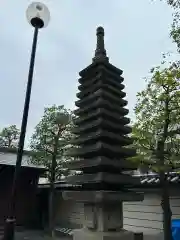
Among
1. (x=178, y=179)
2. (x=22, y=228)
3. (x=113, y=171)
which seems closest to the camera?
(x=113, y=171)

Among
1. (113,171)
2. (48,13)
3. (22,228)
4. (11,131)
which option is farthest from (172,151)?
(11,131)

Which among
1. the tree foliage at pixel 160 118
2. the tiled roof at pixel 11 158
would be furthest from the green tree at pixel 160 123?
the tiled roof at pixel 11 158

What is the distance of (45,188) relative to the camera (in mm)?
17203

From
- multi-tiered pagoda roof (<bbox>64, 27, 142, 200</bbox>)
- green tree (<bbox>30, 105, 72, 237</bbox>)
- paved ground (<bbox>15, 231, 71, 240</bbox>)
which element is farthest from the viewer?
green tree (<bbox>30, 105, 72, 237</bbox>)

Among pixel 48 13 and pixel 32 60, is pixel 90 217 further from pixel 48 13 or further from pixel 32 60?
pixel 48 13

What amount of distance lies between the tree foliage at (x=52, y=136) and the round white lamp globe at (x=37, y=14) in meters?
8.40

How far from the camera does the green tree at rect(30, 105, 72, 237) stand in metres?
13.4

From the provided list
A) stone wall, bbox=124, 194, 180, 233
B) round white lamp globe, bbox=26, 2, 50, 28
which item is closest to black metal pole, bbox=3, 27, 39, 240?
round white lamp globe, bbox=26, 2, 50, 28

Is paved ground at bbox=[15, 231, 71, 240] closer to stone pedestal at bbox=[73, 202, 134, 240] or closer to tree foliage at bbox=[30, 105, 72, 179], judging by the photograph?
tree foliage at bbox=[30, 105, 72, 179]

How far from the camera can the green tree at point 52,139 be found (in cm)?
1343

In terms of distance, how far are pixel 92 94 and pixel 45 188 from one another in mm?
13354

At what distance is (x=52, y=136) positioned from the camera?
1347 centimetres

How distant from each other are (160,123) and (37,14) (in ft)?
12.2

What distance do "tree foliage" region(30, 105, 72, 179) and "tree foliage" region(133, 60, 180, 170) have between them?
23.2 feet
